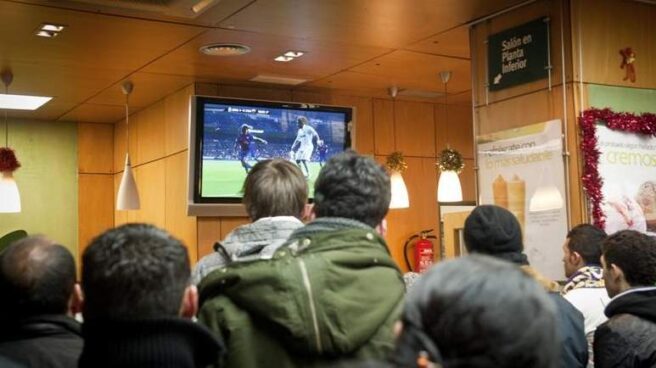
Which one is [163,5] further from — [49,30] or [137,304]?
[137,304]

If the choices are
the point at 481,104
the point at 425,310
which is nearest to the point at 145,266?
the point at 425,310

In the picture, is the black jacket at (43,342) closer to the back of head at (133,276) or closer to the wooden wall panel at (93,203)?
the back of head at (133,276)

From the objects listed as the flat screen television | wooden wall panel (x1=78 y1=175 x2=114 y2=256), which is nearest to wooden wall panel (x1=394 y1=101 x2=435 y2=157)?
the flat screen television

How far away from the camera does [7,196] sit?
6.48 metres

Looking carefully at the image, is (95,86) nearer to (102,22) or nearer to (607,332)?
(102,22)

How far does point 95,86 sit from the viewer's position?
22.2 ft

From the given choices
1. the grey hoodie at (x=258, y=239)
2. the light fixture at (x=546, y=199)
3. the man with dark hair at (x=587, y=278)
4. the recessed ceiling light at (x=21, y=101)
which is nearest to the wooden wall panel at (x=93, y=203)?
the recessed ceiling light at (x=21, y=101)

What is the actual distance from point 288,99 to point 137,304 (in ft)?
18.6

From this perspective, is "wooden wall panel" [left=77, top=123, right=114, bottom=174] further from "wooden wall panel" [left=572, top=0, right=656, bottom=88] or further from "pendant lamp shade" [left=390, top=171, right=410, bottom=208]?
"wooden wall panel" [left=572, top=0, right=656, bottom=88]

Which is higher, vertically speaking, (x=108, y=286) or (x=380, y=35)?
(x=380, y=35)

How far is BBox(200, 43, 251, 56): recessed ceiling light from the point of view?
5535 millimetres

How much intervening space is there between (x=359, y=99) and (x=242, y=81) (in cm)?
134

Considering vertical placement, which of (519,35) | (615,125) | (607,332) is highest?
(519,35)

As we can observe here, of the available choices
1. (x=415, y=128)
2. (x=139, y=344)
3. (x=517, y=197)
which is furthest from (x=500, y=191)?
(x=139, y=344)
